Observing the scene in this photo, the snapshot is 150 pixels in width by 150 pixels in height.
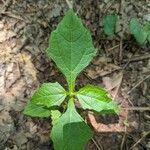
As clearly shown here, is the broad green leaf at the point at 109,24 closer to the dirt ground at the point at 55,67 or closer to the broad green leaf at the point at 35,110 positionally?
the dirt ground at the point at 55,67

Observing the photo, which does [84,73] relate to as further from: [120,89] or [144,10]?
[144,10]

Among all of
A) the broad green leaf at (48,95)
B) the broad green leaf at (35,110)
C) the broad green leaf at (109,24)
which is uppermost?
the broad green leaf at (109,24)

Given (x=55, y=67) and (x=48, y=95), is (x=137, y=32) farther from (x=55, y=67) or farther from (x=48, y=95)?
(x=48, y=95)

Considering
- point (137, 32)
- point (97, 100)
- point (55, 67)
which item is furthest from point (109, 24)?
point (97, 100)

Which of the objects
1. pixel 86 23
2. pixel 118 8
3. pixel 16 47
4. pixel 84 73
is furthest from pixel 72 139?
pixel 118 8

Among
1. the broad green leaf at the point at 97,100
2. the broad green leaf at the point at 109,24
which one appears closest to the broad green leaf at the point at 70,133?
the broad green leaf at the point at 97,100

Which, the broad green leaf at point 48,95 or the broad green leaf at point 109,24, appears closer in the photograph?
the broad green leaf at point 48,95

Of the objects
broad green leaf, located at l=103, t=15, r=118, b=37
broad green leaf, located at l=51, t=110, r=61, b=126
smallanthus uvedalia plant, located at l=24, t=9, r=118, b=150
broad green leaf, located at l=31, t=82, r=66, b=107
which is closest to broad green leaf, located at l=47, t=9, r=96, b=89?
smallanthus uvedalia plant, located at l=24, t=9, r=118, b=150
